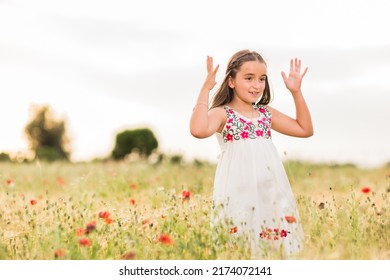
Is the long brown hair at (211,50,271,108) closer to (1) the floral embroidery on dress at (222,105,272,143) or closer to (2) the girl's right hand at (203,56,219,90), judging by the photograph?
(1) the floral embroidery on dress at (222,105,272,143)

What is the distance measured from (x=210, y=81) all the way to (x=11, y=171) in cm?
559

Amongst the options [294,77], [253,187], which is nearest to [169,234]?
[253,187]

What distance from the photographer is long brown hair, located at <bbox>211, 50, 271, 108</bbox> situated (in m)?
4.18

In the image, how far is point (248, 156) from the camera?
409cm

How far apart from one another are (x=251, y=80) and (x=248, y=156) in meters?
0.55

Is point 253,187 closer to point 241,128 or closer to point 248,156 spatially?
point 248,156

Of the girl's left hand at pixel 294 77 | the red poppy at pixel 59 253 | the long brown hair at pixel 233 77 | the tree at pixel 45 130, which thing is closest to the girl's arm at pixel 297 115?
the girl's left hand at pixel 294 77

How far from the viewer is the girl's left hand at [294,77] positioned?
4.29 metres

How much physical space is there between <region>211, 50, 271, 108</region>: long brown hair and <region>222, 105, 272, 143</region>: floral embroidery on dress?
125 millimetres
